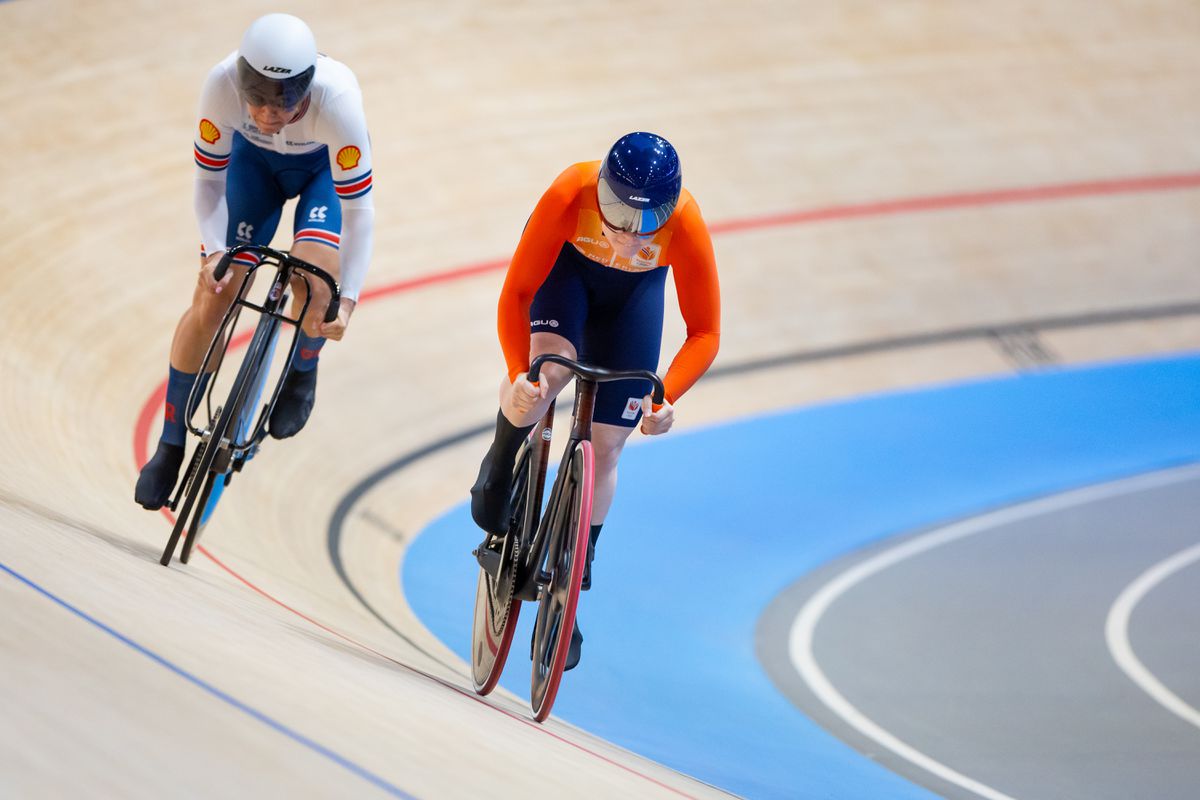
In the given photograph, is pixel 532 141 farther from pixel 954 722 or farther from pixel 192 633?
pixel 192 633

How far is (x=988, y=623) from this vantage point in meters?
4.33

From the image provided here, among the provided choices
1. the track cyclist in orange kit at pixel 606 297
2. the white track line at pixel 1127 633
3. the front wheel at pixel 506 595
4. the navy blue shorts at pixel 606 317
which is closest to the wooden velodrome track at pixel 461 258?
the front wheel at pixel 506 595

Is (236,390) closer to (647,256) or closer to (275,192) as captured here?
(275,192)

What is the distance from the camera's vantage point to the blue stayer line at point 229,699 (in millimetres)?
1890

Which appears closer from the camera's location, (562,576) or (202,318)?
(562,576)

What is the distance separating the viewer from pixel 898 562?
4793 mm

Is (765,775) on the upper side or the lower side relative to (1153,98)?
lower

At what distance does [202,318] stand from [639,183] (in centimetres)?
133

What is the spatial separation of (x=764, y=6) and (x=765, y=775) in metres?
5.49

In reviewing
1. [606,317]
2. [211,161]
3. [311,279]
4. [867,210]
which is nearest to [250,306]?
[311,279]

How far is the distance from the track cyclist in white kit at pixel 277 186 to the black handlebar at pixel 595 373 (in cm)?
81

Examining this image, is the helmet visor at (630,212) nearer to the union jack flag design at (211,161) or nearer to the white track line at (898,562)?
the union jack flag design at (211,161)

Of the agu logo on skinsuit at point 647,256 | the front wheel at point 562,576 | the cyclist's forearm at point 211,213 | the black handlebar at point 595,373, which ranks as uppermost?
the cyclist's forearm at point 211,213

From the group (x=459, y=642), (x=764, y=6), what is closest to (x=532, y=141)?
(x=764, y=6)
